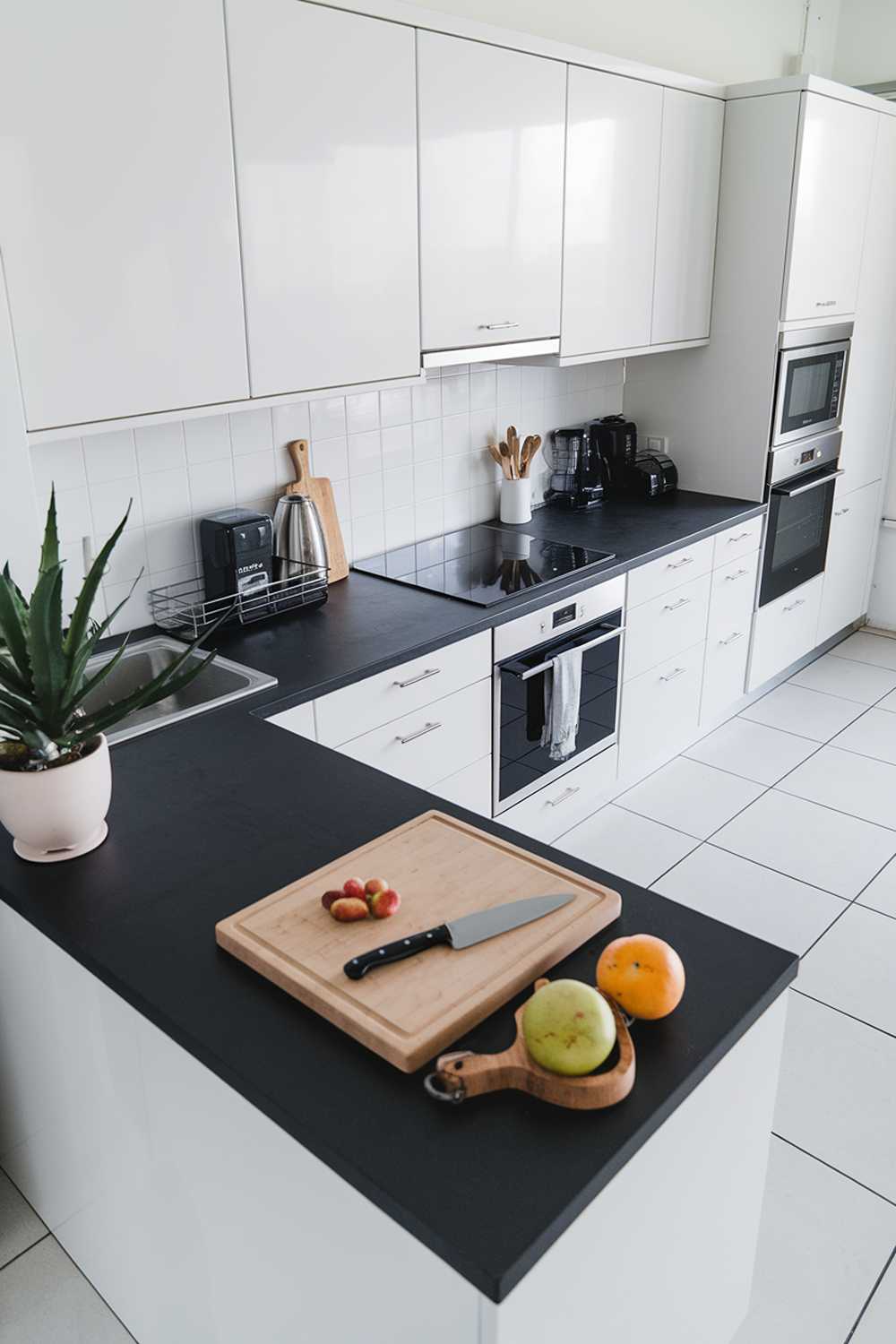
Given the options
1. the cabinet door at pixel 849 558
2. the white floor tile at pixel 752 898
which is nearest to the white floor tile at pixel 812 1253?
the white floor tile at pixel 752 898

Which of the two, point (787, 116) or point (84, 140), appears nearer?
point (84, 140)

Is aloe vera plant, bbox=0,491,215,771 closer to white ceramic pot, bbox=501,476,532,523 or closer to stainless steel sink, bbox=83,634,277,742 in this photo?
stainless steel sink, bbox=83,634,277,742

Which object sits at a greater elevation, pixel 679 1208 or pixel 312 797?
pixel 312 797

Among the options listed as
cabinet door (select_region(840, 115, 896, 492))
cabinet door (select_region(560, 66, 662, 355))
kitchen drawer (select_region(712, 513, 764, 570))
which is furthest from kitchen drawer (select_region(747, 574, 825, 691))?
cabinet door (select_region(560, 66, 662, 355))

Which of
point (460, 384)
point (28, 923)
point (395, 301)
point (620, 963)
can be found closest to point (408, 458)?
point (460, 384)

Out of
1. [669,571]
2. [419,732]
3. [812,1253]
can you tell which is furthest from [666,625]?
[812,1253]

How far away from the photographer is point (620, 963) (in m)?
1.21

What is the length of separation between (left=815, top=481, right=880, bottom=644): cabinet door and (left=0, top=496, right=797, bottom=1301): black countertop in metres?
3.18

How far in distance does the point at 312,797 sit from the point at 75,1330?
0.99 meters

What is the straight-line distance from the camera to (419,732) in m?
2.62

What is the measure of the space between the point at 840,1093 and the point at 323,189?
2.33 metres

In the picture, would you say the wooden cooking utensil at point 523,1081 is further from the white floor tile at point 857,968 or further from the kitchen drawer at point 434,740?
the white floor tile at point 857,968

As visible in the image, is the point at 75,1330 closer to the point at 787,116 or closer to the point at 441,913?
the point at 441,913

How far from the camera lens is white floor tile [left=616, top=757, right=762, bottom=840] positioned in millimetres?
3395
